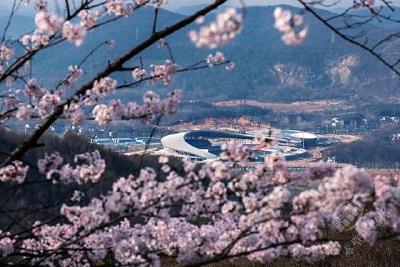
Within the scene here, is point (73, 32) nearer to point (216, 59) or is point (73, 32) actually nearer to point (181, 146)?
point (216, 59)

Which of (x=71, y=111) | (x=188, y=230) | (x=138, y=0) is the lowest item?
(x=188, y=230)

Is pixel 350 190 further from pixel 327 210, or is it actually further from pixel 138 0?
pixel 138 0

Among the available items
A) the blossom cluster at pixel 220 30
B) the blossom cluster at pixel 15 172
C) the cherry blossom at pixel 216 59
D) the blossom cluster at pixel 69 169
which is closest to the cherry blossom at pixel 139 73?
the cherry blossom at pixel 216 59

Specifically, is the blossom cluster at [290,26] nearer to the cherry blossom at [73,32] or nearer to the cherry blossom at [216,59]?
the cherry blossom at [73,32]

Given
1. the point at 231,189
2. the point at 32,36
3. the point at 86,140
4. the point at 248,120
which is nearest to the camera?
the point at 231,189

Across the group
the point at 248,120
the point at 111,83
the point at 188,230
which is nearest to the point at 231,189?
the point at 188,230

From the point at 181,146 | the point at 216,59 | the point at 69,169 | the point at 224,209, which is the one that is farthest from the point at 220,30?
the point at 181,146
